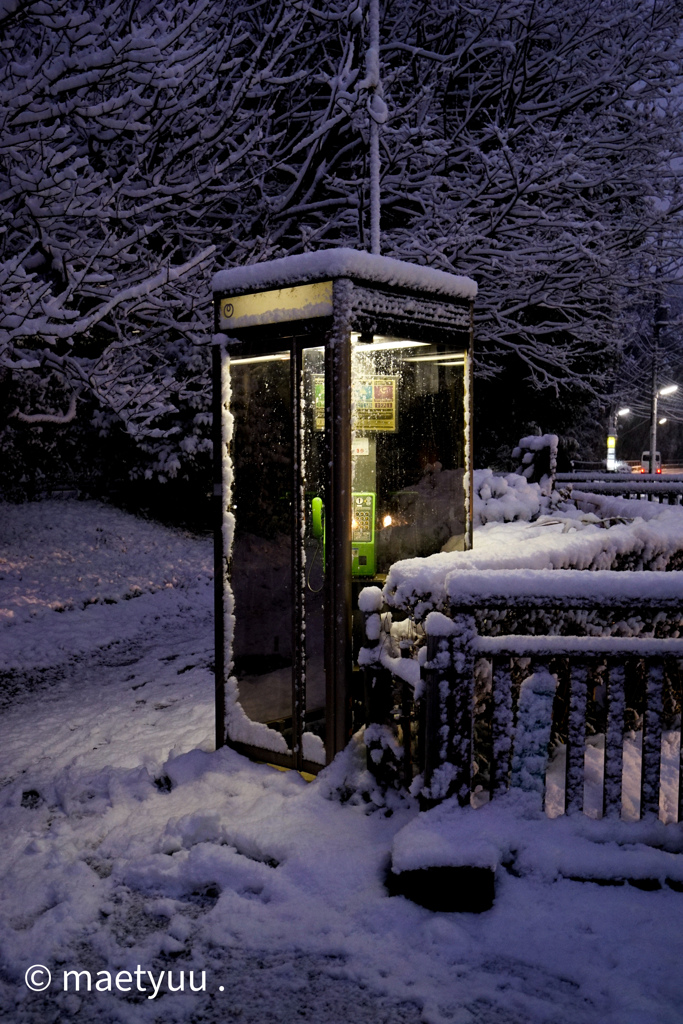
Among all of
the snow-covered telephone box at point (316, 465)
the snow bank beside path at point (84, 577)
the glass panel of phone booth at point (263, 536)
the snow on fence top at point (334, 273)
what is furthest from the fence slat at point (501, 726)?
the snow bank beside path at point (84, 577)

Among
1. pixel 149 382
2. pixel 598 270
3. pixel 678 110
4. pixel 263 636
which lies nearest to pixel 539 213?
pixel 598 270

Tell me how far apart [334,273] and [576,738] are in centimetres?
276

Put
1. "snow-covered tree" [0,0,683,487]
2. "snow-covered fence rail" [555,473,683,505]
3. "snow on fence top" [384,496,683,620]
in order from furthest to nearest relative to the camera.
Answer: "snow-covered fence rail" [555,473,683,505] < "snow-covered tree" [0,0,683,487] < "snow on fence top" [384,496,683,620]

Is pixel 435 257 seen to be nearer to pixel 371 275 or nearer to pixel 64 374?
pixel 64 374

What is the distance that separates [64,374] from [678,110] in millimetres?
11557

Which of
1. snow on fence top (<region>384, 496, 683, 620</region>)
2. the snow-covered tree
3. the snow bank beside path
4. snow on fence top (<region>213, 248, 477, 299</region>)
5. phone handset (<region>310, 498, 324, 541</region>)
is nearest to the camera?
snow on fence top (<region>384, 496, 683, 620</region>)

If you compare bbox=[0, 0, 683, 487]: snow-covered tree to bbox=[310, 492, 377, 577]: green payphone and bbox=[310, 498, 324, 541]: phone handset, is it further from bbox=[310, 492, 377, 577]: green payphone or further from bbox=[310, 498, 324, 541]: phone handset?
bbox=[310, 498, 324, 541]: phone handset

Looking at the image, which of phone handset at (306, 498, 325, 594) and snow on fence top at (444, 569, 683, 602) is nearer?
snow on fence top at (444, 569, 683, 602)

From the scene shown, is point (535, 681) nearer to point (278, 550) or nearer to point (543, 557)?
point (543, 557)

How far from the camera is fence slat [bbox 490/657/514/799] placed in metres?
3.82

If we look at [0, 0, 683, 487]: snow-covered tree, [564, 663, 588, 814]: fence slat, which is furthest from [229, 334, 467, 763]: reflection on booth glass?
[0, 0, 683, 487]: snow-covered tree

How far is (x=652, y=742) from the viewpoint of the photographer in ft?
12.3

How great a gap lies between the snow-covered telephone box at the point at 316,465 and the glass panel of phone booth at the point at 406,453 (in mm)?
10

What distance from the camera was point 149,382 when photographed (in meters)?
11.4
